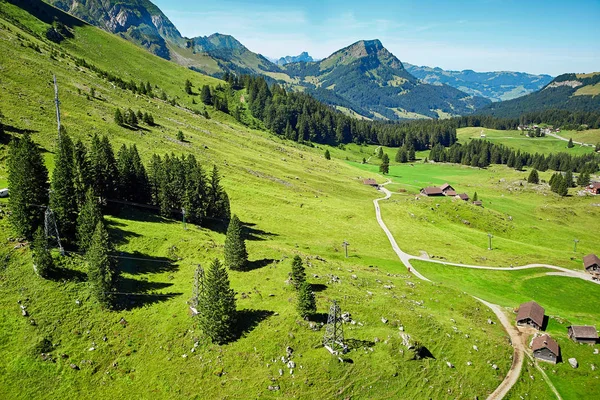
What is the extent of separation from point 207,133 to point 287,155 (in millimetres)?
40489

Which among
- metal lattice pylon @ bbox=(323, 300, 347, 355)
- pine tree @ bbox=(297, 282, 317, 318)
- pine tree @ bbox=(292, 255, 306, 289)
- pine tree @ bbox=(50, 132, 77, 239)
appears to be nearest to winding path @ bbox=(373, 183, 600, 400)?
metal lattice pylon @ bbox=(323, 300, 347, 355)

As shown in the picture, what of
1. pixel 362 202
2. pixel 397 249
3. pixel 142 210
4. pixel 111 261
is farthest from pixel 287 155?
pixel 111 261

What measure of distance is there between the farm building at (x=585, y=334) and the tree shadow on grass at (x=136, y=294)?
67.5m

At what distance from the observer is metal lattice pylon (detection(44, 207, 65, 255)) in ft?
175

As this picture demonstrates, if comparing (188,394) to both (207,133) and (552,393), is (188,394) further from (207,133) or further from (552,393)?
(207,133)

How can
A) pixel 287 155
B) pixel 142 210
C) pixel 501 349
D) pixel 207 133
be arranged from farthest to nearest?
1. pixel 287 155
2. pixel 207 133
3. pixel 142 210
4. pixel 501 349

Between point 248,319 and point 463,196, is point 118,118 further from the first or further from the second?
point 463,196

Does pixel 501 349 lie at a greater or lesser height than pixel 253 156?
lesser

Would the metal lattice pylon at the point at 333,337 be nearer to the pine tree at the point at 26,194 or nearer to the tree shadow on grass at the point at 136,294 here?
the tree shadow on grass at the point at 136,294

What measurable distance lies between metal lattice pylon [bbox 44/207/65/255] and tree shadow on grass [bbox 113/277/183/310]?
10627 millimetres

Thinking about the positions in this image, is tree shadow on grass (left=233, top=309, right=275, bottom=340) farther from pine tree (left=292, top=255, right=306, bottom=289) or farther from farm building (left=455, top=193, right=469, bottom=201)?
farm building (left=455, top=193, right=469, bottom=201)

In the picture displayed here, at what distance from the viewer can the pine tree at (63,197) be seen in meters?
56.9

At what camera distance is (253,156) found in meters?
158

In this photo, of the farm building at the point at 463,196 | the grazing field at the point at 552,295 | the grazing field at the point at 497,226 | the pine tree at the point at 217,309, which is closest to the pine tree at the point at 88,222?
the pine tree at the point at 217,309
